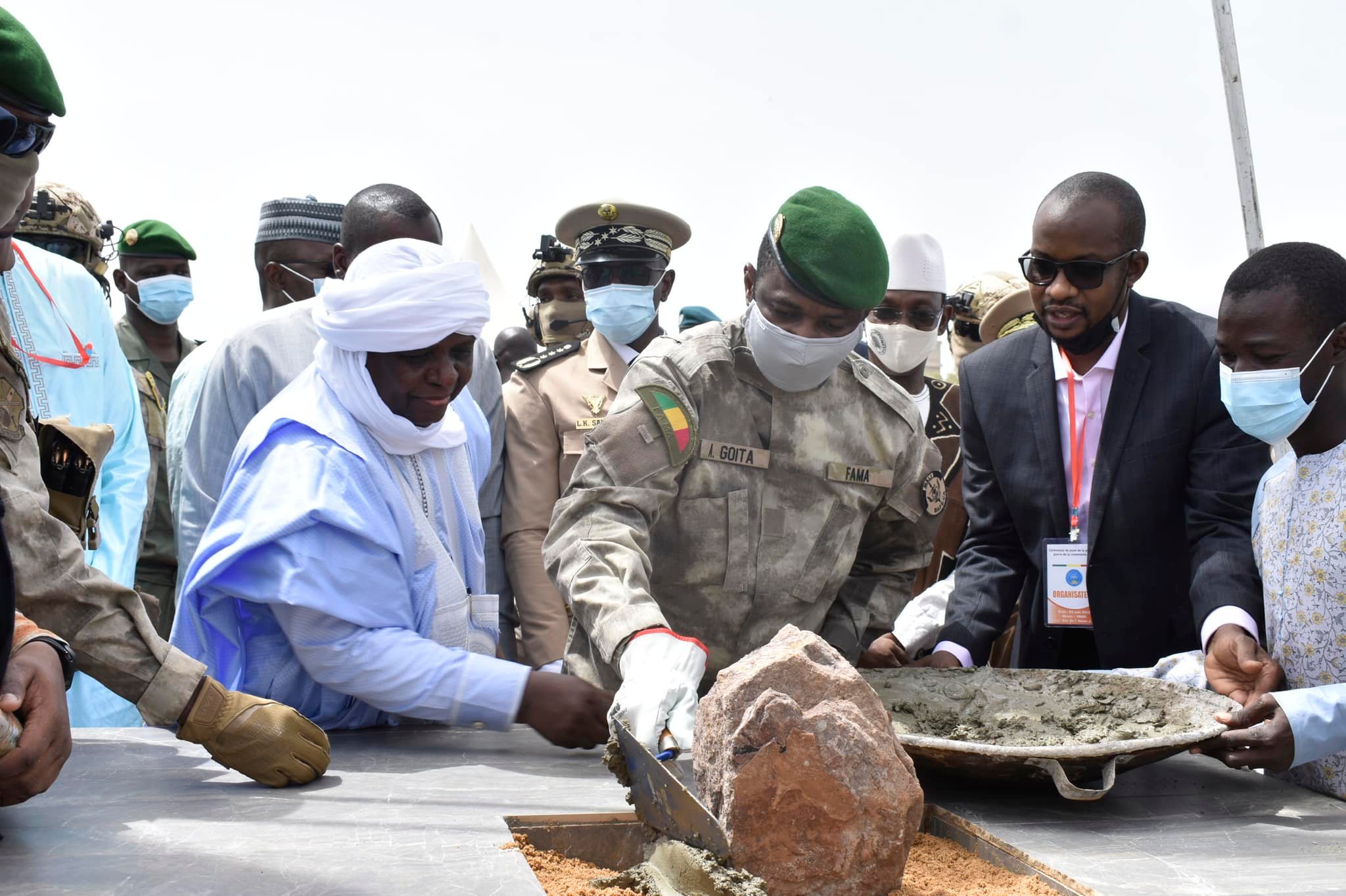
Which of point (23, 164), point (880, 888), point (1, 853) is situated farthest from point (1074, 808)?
point (23, 164)

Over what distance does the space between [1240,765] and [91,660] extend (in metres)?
2.29

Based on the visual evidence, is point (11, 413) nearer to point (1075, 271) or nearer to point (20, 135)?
point (20, 135)

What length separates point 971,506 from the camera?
3.69 meters

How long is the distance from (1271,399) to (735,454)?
4.27 feet

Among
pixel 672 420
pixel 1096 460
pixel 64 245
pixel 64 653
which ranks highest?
pixel 64 245

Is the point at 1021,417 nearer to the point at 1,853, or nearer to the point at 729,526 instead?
the point at 729,526

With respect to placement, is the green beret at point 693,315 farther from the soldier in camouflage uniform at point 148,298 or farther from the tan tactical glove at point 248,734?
the tan tactical glove at point 248,734

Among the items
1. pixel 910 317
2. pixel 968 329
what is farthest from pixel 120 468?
pixel 968 329

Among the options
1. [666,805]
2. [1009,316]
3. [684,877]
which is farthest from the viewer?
[1009,316]

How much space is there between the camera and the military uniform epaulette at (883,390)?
343 centimetres

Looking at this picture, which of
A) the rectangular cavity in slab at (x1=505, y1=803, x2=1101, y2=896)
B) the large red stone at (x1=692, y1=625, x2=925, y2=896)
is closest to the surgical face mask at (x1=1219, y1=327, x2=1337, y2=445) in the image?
the rectangular cavity in slab at (x1=505, y1=803, x2=1101, y2=896)

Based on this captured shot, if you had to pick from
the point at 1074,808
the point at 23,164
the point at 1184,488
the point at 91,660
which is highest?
the point at 23,164

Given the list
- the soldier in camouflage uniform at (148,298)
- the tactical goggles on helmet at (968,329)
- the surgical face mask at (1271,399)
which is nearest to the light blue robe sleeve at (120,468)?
the soldier in camouflage uniform at (148,298)

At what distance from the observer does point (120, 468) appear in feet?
12.7
